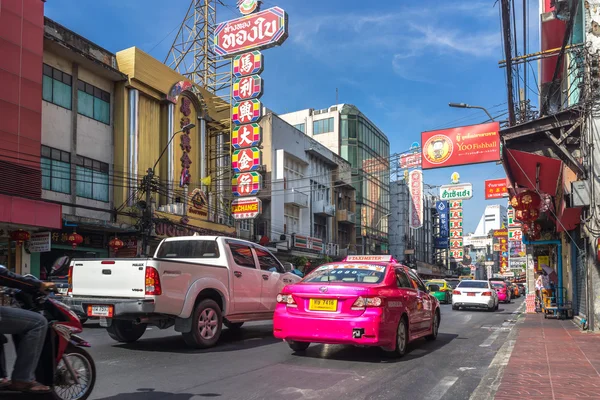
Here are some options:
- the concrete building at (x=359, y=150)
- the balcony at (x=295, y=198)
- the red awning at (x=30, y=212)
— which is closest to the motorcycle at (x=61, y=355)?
the red awning at (x=30, y=212)

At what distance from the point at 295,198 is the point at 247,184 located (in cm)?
1186

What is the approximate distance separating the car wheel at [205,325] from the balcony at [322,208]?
121ft

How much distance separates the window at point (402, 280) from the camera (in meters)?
9.44

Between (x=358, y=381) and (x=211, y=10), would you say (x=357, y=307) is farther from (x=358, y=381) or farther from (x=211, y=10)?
(x=211, y=10)

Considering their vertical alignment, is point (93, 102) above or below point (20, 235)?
above

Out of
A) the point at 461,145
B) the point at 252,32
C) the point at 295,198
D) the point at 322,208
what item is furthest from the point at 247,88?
the point at 322,208

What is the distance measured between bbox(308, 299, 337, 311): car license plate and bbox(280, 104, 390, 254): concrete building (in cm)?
4669

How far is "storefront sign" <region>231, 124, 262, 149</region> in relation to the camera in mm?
30219

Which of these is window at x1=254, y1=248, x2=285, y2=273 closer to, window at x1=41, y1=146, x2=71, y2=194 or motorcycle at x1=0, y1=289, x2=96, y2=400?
motorcycle at x1=0, y1=289, x2=96, y2=400

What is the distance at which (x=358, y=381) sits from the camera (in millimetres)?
6863

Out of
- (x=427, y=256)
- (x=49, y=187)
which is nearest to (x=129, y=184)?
(x=49, y=187)

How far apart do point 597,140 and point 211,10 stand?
1221 inches

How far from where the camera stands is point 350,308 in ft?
26.7

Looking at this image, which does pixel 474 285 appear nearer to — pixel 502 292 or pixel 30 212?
pixel 502 292
